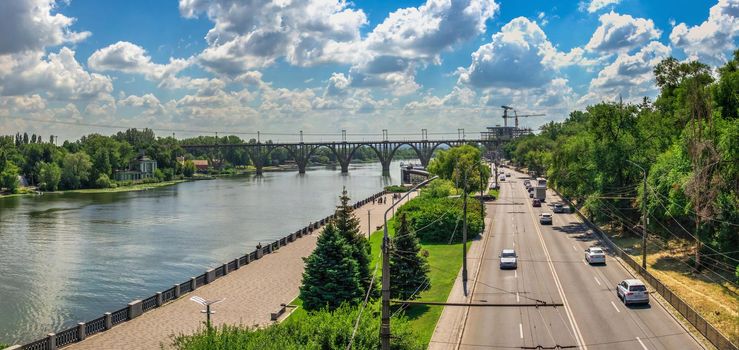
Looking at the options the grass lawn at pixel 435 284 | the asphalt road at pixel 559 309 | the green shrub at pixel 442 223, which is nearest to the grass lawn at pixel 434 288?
the grass lawn at pixel 435 284

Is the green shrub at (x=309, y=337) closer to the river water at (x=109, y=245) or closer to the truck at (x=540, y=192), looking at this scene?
the river water at (x=109, y=245)

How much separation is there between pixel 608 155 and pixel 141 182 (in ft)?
485

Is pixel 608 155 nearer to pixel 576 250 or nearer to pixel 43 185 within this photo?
pixel 576 250

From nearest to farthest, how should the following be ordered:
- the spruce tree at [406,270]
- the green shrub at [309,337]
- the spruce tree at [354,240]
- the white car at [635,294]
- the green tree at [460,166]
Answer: the green shrub at [309,337] → the white car at [635,294] → the spruce tree at [406,270] → the spruce tree at [354,240] → the green tree at [460,166]

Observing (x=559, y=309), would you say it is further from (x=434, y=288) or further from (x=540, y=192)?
(x=540, y=192)

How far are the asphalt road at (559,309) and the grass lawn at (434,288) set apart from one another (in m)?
1.60

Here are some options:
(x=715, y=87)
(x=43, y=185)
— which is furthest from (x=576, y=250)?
(x=43, y=185)

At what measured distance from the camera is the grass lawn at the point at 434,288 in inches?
1123

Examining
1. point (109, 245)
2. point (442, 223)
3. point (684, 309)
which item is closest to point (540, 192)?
point (442, 223)

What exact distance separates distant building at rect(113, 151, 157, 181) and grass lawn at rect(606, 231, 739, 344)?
515ft

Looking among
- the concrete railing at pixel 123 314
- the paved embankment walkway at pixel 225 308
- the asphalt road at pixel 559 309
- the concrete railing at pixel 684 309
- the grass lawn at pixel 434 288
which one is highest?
the concrete railing at pixel 684 309

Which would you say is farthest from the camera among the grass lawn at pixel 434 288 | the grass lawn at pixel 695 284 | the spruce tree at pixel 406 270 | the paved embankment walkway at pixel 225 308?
the spruce tree at pixel 406 270

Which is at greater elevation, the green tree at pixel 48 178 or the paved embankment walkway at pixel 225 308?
the green tree at pixel 48 178

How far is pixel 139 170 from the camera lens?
608 ft
